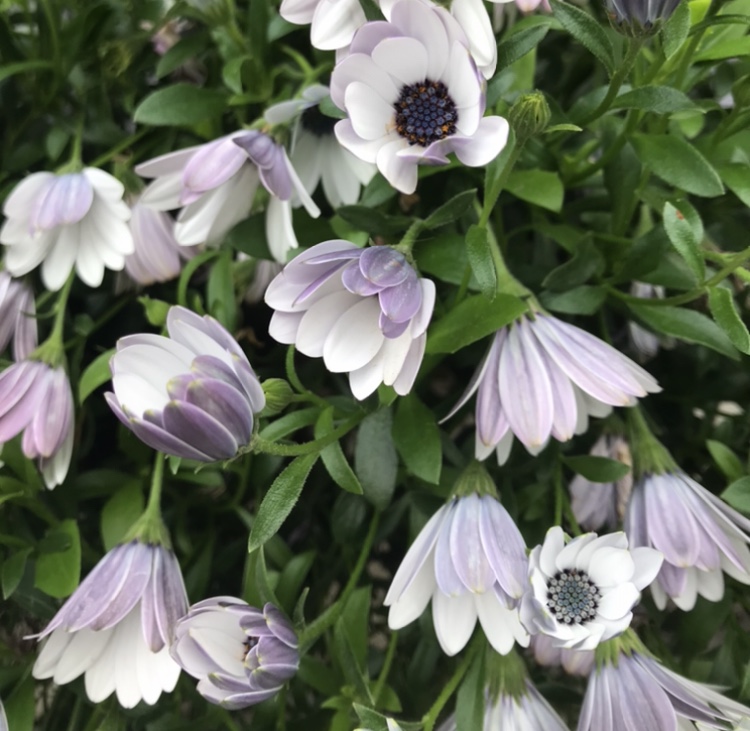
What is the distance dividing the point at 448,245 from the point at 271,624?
204 mm

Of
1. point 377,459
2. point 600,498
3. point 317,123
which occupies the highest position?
point 317,123

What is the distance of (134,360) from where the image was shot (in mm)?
296

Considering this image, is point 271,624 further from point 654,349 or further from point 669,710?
point 654,349

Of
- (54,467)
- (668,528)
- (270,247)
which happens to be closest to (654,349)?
Answer: (668,528)

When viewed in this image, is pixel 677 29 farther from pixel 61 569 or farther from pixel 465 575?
pixel 61 569

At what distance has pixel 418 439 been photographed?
37 centimetres

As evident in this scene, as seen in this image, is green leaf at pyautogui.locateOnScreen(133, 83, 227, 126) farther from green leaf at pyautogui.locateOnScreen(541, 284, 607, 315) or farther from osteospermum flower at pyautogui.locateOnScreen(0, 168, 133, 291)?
green leaf at pyautogui.locateOnScreen(541, 284, 607, 315)

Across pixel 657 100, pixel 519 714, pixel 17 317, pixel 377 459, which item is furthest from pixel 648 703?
pixel 17 317

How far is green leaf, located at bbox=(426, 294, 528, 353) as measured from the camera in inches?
13.1

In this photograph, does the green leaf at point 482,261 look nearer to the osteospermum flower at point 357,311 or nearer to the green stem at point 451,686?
the osteospermum flower at point 357,311

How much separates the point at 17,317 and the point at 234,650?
247 mm

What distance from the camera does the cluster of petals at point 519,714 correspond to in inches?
14.0

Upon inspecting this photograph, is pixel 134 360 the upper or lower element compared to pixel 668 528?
upper

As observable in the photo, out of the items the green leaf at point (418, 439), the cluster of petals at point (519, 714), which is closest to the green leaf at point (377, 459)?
the green leaf at point (418, 439)
